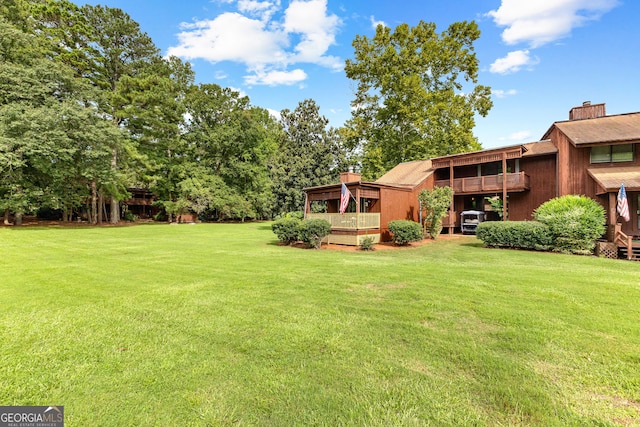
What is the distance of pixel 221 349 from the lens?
Result: 3469mm

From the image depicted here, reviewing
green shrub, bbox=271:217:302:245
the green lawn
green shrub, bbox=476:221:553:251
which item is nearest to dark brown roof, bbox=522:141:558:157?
green shrub, bbox=476:221:553:251

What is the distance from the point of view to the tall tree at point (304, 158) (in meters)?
26.6

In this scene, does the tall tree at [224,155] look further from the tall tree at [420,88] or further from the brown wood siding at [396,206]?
the brown wood siding at [396,206]

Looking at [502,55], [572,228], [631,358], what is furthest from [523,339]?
[502,55]

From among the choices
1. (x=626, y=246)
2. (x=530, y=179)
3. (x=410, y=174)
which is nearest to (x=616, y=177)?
(x=530, y=179)

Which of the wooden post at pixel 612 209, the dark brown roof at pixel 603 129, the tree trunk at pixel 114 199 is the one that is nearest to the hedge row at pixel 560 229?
the wooden post at pixel 612 209

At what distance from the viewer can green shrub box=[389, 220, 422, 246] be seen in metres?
14.1

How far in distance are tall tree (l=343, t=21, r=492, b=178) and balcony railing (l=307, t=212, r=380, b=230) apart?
15454 mm

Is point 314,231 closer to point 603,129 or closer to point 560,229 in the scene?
point 560,229

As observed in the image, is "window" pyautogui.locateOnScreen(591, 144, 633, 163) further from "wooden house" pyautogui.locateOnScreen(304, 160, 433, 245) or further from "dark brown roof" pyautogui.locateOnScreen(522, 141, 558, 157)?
"wooden house" pyautogui.locateOnScreen(304, 160, 433, 245)

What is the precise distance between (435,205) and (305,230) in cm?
739

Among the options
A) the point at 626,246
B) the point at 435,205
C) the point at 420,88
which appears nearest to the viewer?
the point at 626,246

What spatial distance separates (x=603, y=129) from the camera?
15047 millimetres

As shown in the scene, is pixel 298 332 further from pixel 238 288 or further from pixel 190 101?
pixel 190 101
